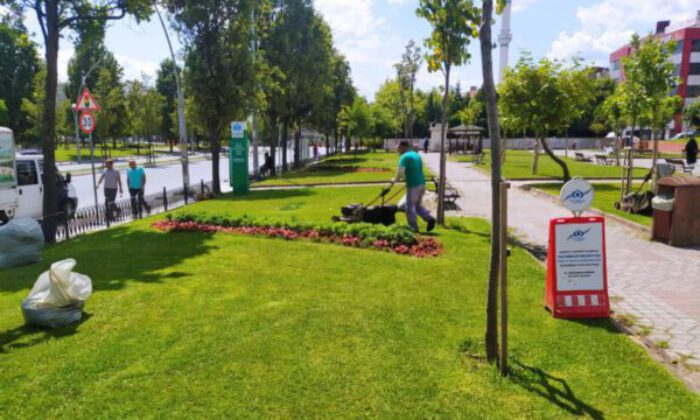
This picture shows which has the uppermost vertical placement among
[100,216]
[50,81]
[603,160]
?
[50,81]

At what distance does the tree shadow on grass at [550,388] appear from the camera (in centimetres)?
353

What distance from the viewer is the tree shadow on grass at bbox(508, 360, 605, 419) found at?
353 cm

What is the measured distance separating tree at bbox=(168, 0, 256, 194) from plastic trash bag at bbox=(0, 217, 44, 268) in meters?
12.8

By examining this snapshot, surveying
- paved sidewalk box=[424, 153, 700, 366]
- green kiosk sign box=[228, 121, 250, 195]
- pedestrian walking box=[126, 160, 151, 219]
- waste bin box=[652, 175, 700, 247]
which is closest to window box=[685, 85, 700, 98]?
green kiosk sign box=[228, 121, 250, 195]

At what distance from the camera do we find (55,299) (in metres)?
5.07

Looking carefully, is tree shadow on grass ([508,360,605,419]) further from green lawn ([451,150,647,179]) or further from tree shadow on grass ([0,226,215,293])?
green lawn ([451,150,647,179])

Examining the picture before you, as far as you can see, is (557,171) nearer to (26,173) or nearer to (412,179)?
(412,179)

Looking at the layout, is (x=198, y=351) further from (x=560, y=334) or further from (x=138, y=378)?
(x=560, y=334)

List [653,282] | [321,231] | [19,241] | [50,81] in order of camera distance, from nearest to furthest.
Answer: [653,282] < [19,241] < [321,231] < [50,81]

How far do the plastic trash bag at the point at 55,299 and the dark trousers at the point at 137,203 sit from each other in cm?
872

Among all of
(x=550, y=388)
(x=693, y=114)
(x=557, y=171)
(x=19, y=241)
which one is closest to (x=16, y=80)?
(x=557, y=171)

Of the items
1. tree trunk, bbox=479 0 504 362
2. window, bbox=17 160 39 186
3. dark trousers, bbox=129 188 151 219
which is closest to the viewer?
tree trunk, bbox=479 0 504 362

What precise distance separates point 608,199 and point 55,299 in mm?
14848

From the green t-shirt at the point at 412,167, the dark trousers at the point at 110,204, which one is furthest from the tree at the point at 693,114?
the dark trousers at the point at 110,204
